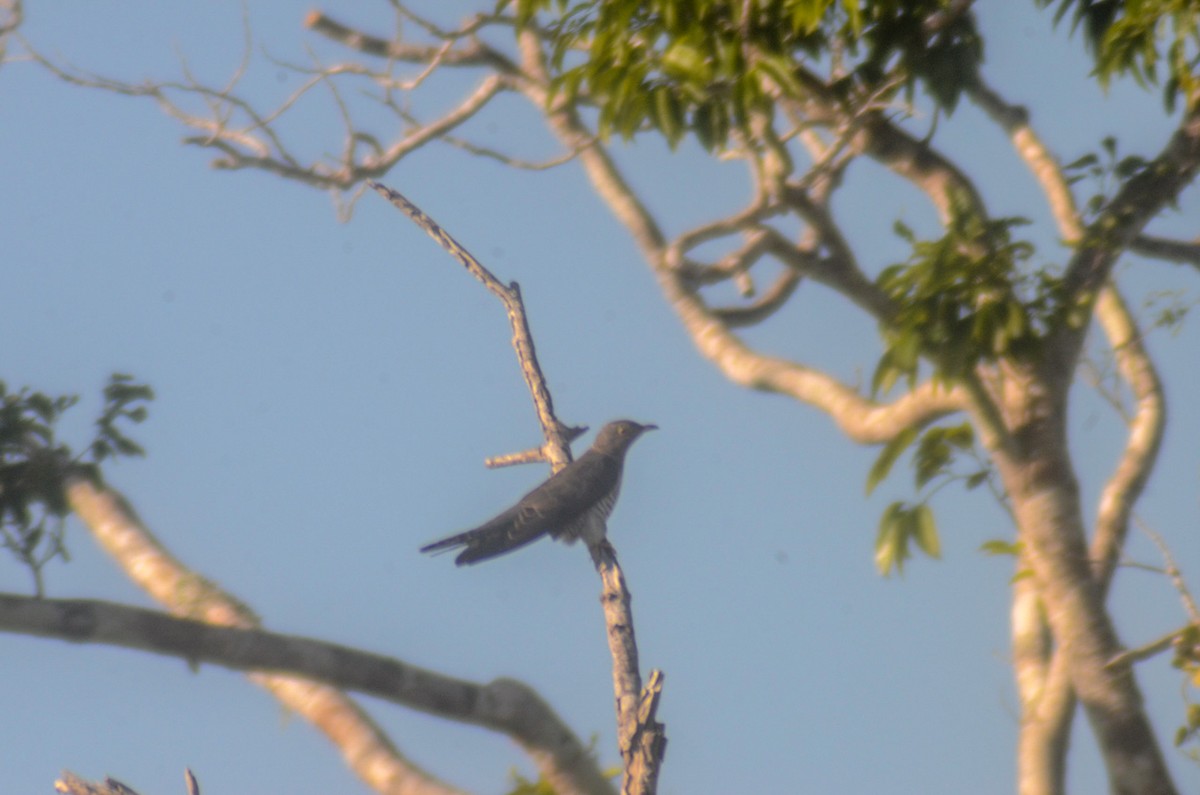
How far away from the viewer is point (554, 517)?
21.8 feet

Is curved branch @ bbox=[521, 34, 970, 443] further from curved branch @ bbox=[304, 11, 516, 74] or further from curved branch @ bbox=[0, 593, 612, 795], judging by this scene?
curved branch @ bbox=[0, 593, 612, 795]

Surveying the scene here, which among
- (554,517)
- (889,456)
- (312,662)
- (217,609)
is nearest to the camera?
(312,662)

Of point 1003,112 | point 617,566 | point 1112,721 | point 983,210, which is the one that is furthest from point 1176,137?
point 617,566

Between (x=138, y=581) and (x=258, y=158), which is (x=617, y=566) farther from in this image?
(x=258, y=158)

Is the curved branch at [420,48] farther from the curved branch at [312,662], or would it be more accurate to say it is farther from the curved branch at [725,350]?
the curved branch at [312,662]

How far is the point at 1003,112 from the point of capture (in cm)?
802

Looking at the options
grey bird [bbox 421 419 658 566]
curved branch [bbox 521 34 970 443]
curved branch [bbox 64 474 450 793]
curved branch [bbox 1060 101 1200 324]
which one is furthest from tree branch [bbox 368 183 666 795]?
curved branch [bbox 1060 101 1200 324]

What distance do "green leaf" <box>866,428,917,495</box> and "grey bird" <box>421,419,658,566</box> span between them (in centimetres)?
131

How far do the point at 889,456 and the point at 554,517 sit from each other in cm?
172

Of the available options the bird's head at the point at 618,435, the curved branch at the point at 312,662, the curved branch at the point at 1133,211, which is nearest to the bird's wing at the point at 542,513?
the bird's head at the point at 618,435

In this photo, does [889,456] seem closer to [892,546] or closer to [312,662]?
[892,546]

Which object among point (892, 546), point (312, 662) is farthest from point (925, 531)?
point (312, 662)

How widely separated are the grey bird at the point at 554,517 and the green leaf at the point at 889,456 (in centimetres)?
131

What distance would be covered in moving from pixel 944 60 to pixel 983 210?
871 millimetres
